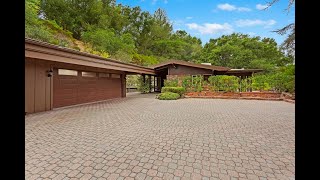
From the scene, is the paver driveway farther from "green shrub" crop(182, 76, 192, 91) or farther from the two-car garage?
"green shrub" crop(182, 76, 192, 91)

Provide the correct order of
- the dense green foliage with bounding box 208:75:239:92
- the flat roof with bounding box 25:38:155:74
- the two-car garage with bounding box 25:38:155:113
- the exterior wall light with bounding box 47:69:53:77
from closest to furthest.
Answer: the flat roof with bounding box 25:38:155:74 → the two-car garage with bounding box 25:38:155:113 → the exterior wall light with bounding box 47:69:53:77 → the dense green foliage with bounding box 208:75:239:92

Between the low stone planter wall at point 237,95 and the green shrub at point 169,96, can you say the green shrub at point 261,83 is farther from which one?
the green shrub at point 169,96

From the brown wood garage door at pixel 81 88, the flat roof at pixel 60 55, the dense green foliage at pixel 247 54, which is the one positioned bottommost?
the brown wood garage door at pixel 81 88

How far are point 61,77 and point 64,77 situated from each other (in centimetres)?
21

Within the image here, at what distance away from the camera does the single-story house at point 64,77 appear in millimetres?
7427

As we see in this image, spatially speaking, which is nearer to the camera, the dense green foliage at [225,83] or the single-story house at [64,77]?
A: the single-story house at [64,77]

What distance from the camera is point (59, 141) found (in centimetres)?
452

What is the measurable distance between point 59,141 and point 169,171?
304 cm

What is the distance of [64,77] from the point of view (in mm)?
9914

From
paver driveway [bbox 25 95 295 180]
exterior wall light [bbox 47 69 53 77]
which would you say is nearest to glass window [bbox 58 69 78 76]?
exterior wall light [bbox 47 69 53 77]

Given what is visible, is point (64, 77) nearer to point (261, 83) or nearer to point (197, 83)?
point (197, 83)

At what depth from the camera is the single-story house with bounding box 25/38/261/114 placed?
24.4 feet

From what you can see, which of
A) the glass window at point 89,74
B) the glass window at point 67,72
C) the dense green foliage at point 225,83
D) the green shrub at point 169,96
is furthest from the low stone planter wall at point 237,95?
the glass window at point 67,72
